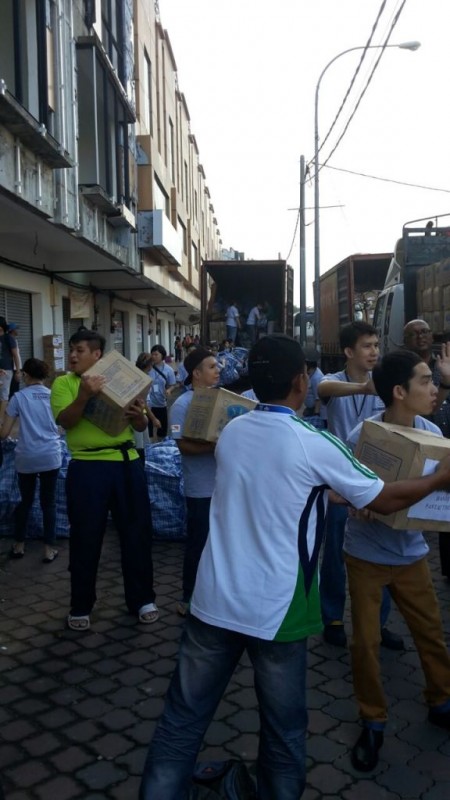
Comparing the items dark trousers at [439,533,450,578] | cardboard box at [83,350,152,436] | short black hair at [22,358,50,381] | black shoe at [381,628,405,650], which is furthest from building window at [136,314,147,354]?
black shoe at [381,628,405,650]

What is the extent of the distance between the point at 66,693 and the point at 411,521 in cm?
210

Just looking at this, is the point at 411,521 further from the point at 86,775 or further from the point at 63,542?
the point at 63,542

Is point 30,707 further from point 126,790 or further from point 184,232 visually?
point 184,232

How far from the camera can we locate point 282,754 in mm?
2318

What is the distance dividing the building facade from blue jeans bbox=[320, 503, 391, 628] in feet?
15.1

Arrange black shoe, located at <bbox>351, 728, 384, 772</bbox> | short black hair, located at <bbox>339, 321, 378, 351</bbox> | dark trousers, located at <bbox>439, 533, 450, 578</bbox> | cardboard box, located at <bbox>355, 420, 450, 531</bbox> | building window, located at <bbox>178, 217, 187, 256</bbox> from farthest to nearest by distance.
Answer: building window, located at <bbox>178, 217, 187, 256</bbox>
dark trousers, located at <bbox>439, 533, 450, 578</bbox>
short black hair, located at <bbox>339, 321, 378, 351</bbox>
black shoe, located at <bbox>351, 728, 384, 772</bbox>
cardboard box, located at <bbox>355, 420, 450, 531</bbox>

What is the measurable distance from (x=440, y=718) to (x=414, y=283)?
8.37 metres

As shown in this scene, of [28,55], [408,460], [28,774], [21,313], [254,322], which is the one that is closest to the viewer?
[408,460]

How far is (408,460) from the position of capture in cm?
285

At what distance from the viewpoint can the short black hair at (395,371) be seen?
3.22m

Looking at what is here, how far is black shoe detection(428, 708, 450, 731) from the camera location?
3.38 meters

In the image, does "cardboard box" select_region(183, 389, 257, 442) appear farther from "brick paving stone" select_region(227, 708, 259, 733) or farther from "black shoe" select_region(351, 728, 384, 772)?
"black shoe" select_region(351, 728, 384, 772)

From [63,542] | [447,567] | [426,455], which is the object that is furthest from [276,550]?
[63,542]

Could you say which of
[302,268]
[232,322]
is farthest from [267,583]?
[302,268]
